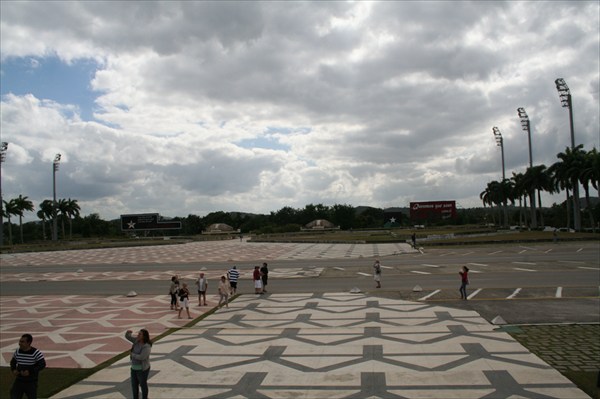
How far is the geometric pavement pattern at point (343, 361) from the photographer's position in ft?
33.2

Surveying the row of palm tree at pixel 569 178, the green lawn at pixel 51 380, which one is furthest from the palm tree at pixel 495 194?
the green lawn at pixel 51 380

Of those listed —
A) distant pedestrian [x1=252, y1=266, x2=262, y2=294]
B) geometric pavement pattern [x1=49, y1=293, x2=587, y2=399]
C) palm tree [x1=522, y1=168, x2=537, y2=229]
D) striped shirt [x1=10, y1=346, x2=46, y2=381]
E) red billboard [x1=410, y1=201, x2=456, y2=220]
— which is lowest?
geometric pavement pattern [x1=49, y1=293, x2=587, y2=399]

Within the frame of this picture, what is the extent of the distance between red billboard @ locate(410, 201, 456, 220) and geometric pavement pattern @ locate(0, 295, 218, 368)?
225 ft

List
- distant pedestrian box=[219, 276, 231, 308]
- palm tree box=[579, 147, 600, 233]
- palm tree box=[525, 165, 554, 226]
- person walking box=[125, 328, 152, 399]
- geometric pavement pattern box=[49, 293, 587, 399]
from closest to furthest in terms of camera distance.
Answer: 1. person walking box=[125, 328, 152, 399]
2. geometric pavement pattern box=[49, 293, 587, 399]
3. distant pedestrian box=[219, 276, 231, 308]
4. palm tree box=[579, 147, 600, 233]
5. palm tree box=[525, 165, 554, 226]

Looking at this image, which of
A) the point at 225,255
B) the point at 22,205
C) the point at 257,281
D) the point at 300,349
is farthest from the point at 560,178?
the point at 22,205

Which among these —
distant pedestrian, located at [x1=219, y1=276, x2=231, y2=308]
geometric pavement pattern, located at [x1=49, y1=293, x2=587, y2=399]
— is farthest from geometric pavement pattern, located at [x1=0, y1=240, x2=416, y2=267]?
geometric pavement pattern, located at [x1=49, y1=293, x2=587, y2=399]

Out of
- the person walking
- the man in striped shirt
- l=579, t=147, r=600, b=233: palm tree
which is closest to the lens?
the man in striped shirt

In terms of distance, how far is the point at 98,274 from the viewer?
37312 millimetres

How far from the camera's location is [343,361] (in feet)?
40.1

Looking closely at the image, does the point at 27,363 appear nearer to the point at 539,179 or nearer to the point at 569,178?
the point at 569,178

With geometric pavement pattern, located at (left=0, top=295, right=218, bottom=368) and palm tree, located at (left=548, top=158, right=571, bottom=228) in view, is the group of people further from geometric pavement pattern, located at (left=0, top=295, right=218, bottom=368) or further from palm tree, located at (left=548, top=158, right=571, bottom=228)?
palm tree, located at (left=548, top=158, right=571, bottom=228)

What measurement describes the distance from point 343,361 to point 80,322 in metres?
12.3

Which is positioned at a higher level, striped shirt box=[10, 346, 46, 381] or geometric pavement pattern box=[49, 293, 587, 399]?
striped shirt box=[10, 346, 46, 381]

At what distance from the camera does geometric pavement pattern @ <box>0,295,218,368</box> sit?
1457cm
